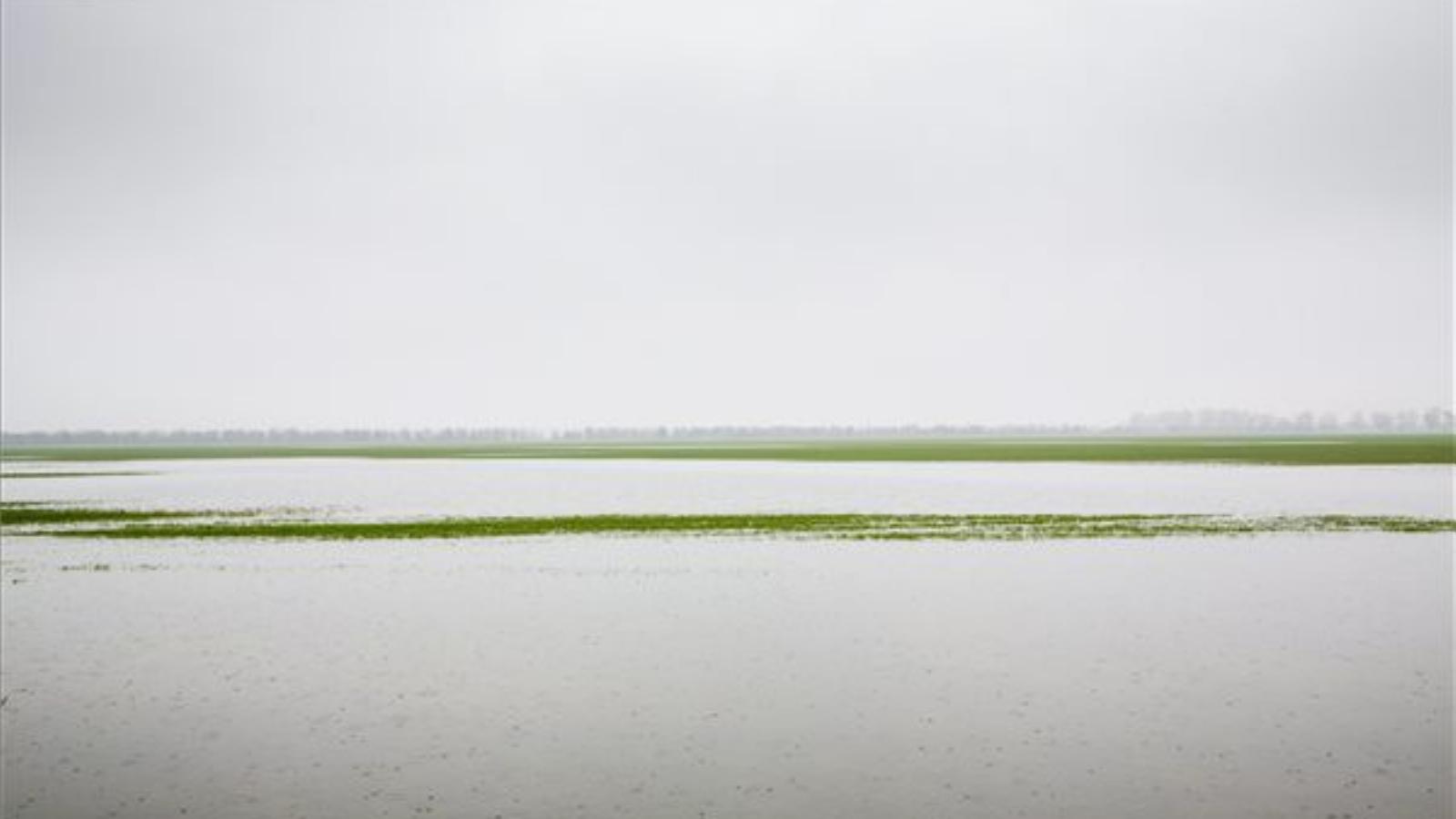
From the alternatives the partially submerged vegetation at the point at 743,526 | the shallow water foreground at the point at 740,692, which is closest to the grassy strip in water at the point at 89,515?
the partially submerged vegetation at the point at 743,526

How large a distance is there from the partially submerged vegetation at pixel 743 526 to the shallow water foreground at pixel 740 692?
357 inches

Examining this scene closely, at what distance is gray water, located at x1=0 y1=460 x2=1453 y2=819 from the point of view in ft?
39.9

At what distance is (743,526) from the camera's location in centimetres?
4288

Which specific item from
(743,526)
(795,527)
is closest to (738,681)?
(795,527)

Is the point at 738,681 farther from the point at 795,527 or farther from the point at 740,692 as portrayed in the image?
the point at 795,527

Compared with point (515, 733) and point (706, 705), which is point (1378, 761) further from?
point (515, 733)

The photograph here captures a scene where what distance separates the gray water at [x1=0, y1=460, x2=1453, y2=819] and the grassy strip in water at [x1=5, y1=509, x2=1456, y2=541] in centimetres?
358

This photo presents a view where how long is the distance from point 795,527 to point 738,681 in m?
25.3

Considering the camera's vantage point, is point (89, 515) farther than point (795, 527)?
Yes

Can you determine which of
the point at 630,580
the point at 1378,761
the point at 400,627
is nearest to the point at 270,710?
the point at 400,627

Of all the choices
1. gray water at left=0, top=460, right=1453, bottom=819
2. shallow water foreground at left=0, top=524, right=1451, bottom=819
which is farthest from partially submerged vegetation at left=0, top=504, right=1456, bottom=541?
shallow water foreground at left=0, top=524, right=1451, bottom=819

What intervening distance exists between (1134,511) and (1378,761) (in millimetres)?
36462

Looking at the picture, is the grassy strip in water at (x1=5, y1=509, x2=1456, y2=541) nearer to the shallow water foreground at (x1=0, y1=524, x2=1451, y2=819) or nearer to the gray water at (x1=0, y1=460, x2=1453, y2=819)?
the gray water at (x1=0, y1=460, x2=1453, y2=819)

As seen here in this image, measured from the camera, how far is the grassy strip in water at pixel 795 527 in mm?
38781
